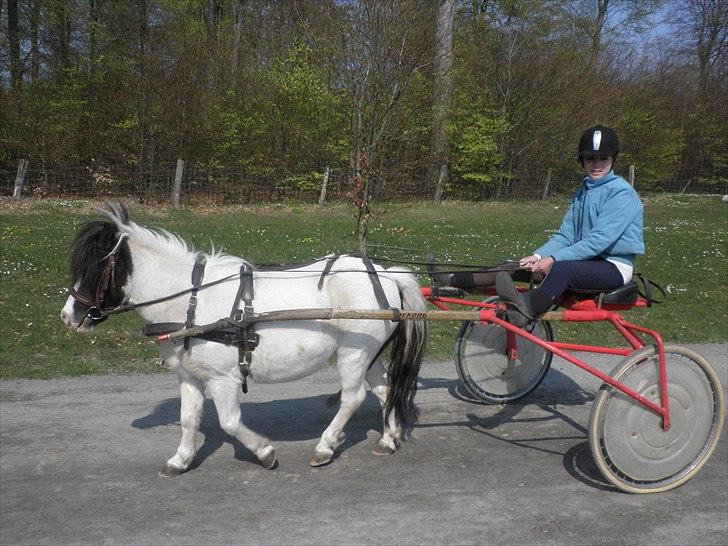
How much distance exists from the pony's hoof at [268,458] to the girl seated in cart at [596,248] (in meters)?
1.91

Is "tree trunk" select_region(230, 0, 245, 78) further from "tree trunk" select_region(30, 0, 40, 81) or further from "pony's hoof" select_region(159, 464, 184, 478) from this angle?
"pony's hoof" select_region(159, 464, 184, 478)

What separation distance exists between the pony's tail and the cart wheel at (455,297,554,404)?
99 centimetres

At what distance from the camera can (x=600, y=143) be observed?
177 inches

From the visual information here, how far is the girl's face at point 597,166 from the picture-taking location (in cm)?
459

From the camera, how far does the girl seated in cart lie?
14.2 feet

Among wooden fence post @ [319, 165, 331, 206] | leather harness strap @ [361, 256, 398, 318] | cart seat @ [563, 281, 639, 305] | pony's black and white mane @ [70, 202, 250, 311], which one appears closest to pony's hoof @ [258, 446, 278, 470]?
leather harness strap @ [361, 256, 398, 318]

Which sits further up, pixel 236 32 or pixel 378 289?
pixel 236 32

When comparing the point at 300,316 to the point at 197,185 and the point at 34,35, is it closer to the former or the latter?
the point at 197,185

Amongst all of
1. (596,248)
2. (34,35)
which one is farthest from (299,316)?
(34,35)

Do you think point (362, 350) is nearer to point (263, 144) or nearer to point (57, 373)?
point (57, 373)

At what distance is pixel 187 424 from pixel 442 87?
17.6 metres

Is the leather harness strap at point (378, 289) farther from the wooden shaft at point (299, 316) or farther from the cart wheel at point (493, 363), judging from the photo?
the cart wheel at point (493, 363)

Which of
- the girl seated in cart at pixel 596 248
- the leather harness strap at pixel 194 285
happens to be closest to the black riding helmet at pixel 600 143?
the girl seated in cart at pixel 596 248

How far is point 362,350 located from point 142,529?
178cm
